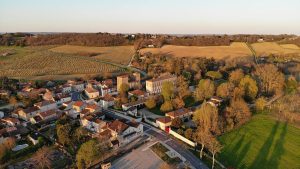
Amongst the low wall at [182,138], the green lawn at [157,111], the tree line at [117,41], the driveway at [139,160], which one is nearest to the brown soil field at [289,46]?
the tree line at [117,41]

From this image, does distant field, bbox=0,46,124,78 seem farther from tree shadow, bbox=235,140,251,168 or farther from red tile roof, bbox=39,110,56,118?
tree shadow, bbox=235,140,251,168

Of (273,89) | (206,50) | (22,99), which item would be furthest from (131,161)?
(206,50)

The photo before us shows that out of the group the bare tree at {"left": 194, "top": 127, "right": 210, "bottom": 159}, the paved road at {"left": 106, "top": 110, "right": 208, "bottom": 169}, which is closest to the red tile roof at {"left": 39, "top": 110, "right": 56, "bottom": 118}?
the paved road at {"left": 106, "top": 110, "right": 208, "bottom": 169}

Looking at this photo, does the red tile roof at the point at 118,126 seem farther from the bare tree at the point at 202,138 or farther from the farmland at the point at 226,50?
the farmland at the point at 226,50

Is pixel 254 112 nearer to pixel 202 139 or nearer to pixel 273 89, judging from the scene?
pixel 273 89

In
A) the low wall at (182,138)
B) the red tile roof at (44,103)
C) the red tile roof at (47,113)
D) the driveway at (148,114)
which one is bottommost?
the low wall at (182,138)

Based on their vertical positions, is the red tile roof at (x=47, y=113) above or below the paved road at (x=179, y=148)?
above
